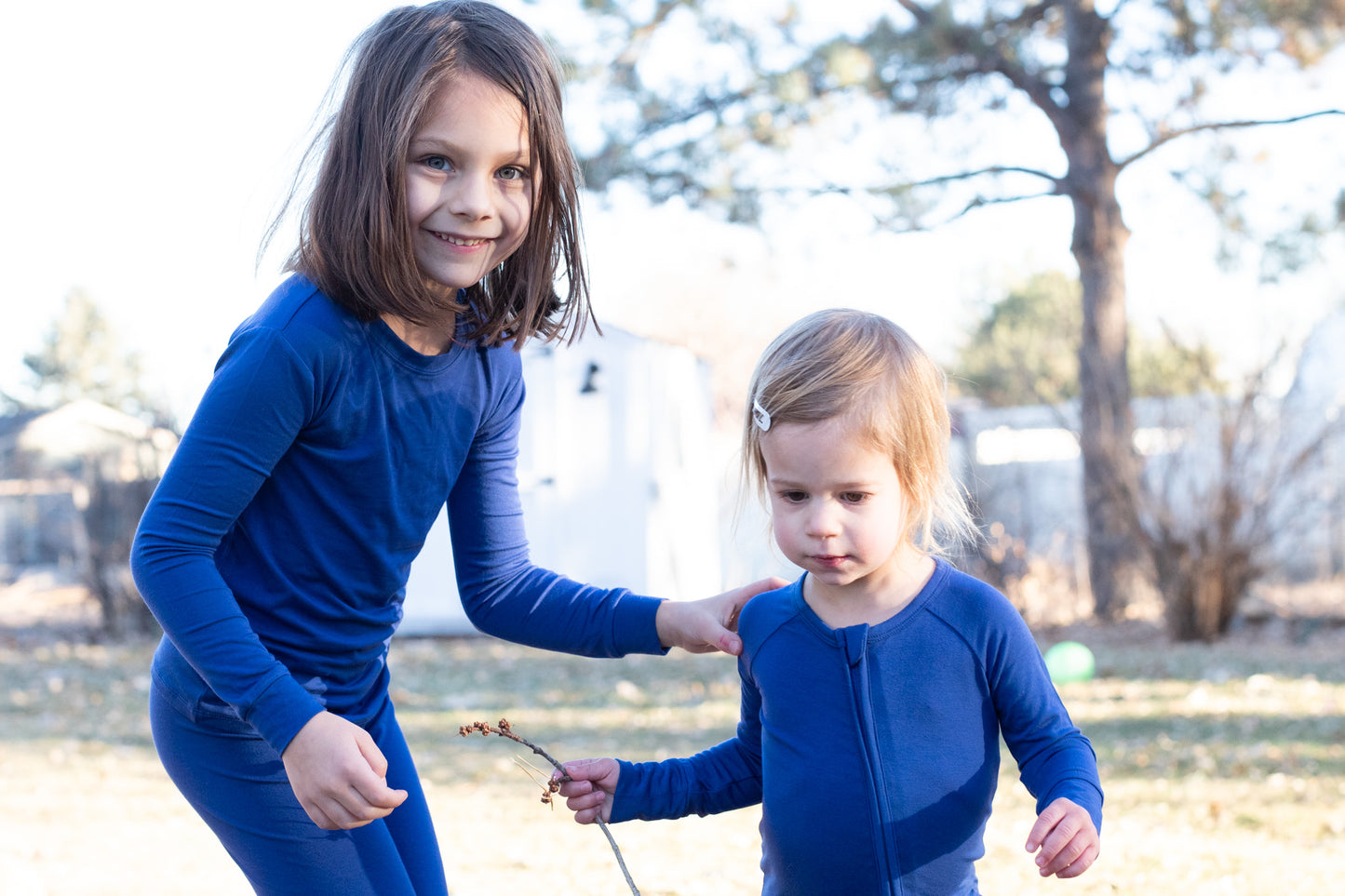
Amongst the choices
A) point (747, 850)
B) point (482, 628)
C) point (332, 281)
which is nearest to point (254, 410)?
point (332, 281)

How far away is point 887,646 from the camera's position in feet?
5.72

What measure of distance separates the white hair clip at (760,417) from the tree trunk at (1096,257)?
8628 mm

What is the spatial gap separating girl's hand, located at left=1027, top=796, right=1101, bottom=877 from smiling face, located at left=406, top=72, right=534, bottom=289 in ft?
3.60

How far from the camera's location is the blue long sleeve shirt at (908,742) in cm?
170

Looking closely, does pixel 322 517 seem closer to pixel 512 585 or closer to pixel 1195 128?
pixel 512 585

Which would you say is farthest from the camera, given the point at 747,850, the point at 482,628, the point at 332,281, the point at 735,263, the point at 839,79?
the point at 735,263

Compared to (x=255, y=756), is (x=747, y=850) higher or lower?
lower

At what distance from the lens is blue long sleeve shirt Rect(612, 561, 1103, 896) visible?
170cm

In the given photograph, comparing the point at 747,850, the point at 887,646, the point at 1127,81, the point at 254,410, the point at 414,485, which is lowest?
the point at 747,850

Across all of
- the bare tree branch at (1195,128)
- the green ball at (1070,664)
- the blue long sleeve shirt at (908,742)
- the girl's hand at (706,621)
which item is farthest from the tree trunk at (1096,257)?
the blue long sleeve shirt at (908,742)

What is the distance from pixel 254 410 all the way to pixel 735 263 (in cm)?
982

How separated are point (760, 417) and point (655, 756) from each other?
3.55m

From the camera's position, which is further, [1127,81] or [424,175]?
[1127,81]

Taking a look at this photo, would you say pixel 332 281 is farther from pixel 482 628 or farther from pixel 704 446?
pixel 704 446
